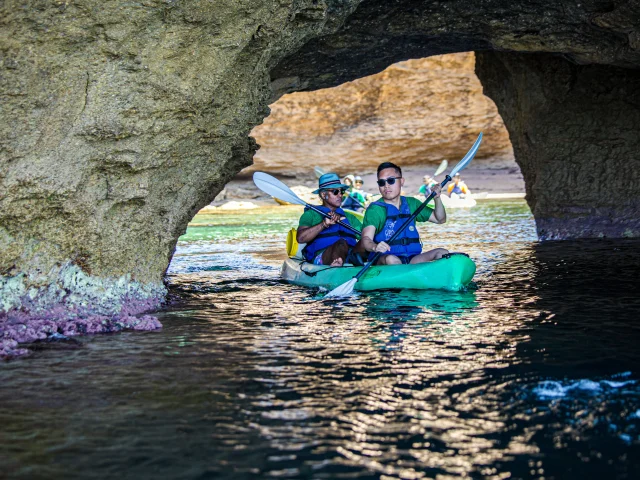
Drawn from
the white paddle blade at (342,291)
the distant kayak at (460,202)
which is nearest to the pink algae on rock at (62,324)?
the white paddle blade at (342,291)

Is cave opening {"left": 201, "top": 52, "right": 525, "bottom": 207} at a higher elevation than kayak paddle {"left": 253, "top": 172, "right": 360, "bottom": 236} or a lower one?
higher

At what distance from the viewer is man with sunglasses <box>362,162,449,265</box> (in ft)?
19.4

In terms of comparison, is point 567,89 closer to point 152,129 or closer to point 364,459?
point 152,129

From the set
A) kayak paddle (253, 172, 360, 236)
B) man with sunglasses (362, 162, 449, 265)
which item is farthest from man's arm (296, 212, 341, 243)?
man with sunglasses (362, 162, 449, 265)

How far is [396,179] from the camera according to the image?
19.4 feet

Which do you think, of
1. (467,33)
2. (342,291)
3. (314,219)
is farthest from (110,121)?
(467,33)

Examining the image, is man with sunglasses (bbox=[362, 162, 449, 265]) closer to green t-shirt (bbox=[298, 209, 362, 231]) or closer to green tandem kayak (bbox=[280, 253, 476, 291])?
green tandem kayak (bbox=[280, 253, 476, 291])

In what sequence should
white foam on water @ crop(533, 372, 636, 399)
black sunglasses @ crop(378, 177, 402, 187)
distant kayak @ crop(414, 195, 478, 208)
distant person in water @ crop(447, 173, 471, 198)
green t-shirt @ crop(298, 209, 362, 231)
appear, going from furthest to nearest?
distant person in water @ crop(447, 173, 471, 198)
distant kayak @ crop(414, 195, 478, 208)
green t-shirt @ crop(298, 209, 362, 231)
black sunglasses @ crop(378, 177, 402, 187)
white foam on water @ crop(533, 372, 636, 399)

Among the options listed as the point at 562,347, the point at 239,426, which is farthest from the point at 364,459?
the point at 562,347

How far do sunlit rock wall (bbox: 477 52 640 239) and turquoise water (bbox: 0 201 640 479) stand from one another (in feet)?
12.6

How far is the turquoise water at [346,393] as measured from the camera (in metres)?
2.37

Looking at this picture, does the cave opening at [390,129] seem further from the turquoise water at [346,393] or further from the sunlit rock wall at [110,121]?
the turquoise water at [346,393]

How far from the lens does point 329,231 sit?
7.12m

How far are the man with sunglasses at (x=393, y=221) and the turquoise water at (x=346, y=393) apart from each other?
0.64 m
